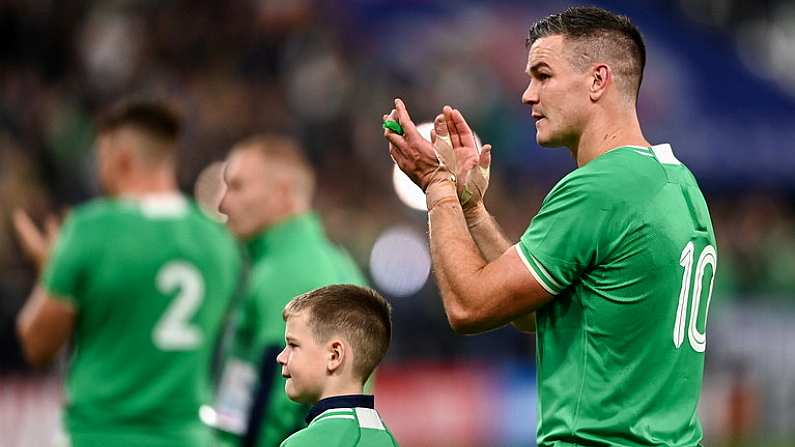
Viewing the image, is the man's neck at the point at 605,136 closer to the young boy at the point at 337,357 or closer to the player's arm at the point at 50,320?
the young boy at the point at 337,357

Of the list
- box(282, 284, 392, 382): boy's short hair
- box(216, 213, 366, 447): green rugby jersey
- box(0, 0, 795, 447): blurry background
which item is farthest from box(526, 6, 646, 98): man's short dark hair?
box(0, 0, 795, 447): blurry background

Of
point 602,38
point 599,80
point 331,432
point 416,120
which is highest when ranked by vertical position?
point 416,120

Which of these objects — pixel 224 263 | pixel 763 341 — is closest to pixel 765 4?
pixel 763 341

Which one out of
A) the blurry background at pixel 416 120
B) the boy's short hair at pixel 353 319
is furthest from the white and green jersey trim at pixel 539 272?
the blurry background at pixel 416 120

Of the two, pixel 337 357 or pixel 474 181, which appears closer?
pixel 337 357

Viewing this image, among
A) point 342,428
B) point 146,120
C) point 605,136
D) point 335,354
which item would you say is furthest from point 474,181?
point 146,120

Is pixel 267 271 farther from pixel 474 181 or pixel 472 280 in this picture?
pixel 472 280

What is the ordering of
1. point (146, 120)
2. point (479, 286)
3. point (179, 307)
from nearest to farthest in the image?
point (479, 286), point (179, 307), point (146, 120)

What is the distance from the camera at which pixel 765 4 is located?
22.2 m

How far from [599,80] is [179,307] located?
313 centimetres

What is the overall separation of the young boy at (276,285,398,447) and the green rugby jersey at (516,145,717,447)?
0.48m

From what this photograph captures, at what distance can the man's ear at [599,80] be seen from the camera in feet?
13.2

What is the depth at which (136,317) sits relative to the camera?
21.4 ft

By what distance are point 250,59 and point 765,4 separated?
1071 centimetres
